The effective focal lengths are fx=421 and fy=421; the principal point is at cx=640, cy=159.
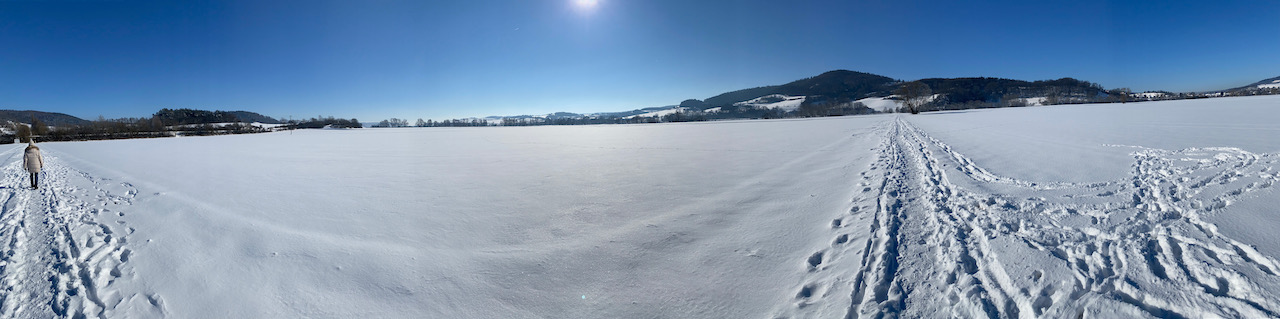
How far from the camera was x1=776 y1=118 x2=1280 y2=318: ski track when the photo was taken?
9.50 feet

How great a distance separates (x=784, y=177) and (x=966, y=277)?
5.55m

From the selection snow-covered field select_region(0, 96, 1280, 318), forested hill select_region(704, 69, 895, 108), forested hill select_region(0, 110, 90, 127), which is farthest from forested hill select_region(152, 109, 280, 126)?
forested hill select_region(704, 69, 895, 108)

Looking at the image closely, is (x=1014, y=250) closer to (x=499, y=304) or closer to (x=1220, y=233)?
(x=1220, y=233)

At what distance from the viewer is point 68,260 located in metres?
4.62

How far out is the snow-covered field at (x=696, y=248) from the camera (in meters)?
3.22

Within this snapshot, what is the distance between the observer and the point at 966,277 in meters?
3.40

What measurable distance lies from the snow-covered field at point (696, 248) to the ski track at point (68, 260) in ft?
0.10

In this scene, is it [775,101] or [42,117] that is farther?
[775,101]

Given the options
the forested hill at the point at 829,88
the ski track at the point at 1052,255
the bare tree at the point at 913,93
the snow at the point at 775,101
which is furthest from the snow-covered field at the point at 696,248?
the forested hill at the point at 829,88

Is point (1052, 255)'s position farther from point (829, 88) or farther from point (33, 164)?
point (829, 88)

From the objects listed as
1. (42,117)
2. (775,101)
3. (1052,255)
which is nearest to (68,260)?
(1052,255)

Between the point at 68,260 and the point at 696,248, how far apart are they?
271 inches

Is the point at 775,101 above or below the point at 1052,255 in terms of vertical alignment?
above

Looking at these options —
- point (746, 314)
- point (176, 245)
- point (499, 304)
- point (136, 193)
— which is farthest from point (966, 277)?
point (136, 193)
